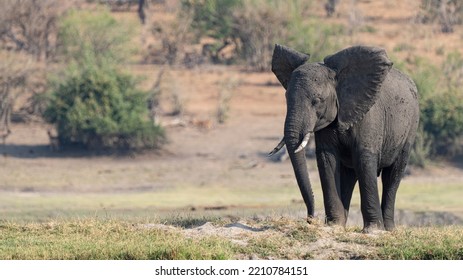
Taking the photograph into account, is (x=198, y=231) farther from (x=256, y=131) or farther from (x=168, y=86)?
(x=168, y=86)

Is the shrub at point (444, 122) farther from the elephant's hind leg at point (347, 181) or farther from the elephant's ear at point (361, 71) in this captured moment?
the elephant's ear at point (361, 71)

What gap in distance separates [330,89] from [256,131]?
53.1 ft

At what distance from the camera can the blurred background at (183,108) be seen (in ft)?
81.0

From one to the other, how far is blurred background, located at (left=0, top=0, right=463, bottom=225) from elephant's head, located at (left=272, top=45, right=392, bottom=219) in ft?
20.9

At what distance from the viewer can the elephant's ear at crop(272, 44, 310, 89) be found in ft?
44.7

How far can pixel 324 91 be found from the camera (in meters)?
13.1

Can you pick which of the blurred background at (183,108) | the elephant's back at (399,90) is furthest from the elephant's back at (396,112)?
the blurred background at (183,108)

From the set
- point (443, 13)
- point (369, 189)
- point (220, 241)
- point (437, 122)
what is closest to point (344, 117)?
point (369, 189)

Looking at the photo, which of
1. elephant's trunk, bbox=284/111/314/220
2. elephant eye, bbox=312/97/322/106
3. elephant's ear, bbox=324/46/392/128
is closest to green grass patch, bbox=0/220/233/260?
elephant's trunk, bbox=284/111/314/220

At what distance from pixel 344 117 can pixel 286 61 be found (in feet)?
3.17

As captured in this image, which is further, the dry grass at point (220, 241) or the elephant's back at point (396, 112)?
the elephant's back at point (396, 112)

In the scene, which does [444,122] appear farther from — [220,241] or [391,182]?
[220,241]

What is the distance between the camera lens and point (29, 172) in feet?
86.8

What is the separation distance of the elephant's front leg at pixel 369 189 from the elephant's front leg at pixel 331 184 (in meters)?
0.23
